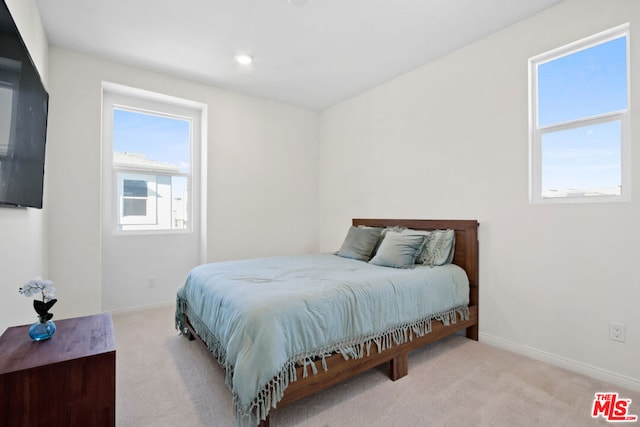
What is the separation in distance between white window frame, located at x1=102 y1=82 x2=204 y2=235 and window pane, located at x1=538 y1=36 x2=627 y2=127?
12.2 ft

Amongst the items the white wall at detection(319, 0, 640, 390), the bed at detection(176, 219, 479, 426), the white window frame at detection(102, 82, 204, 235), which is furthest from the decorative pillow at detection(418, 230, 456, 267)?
the white window frame at detection(102, 82, 204, 235)

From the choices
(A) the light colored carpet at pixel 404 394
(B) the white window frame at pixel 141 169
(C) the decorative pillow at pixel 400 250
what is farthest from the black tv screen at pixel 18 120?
(C) the decorative pillow at pixel 400 250

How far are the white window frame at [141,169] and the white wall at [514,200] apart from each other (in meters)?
2.40

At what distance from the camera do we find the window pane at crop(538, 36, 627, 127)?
2.07m

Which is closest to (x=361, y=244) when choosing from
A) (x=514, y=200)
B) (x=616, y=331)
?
(x=514, y=200)

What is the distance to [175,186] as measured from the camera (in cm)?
388

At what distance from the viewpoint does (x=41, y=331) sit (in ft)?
4.69

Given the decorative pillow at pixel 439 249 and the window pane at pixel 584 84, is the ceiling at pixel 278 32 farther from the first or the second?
the decorative pillow at pixel 439 249

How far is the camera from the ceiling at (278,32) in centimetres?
233

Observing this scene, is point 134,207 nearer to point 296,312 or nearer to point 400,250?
point 296,312

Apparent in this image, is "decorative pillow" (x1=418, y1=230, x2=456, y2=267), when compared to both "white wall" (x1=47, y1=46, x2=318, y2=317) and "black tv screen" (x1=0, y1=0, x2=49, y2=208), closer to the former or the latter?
"white wall" (x1=47, y1=46, x2=318, y2=317)

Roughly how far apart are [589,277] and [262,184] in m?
3.60

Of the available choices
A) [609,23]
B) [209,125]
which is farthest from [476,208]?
[209,125]

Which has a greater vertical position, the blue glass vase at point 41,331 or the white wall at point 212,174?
the white wall at point 212,174
